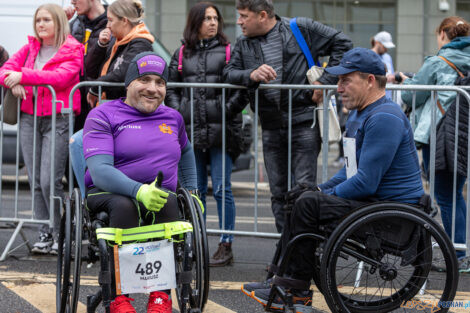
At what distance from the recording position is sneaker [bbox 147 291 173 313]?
361cm

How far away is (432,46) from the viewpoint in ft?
65.6

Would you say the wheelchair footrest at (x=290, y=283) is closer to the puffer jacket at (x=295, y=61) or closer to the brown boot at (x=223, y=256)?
the brown boot at (x=223, y=256)

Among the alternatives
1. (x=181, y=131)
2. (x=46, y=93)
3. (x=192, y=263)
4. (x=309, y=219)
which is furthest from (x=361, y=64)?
(x=46, y=93)

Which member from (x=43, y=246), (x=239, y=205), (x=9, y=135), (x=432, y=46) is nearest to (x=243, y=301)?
(x=43, y=246)

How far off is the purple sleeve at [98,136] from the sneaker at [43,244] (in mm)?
2051

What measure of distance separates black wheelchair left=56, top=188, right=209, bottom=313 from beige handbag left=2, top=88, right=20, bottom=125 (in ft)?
6.90

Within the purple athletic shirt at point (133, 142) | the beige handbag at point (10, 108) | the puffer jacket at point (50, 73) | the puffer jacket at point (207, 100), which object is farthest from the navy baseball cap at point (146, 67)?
the beige handbag at point (10, 108)

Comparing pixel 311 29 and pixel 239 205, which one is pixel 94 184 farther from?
pixel 239 205

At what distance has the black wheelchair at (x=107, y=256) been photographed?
136 inches

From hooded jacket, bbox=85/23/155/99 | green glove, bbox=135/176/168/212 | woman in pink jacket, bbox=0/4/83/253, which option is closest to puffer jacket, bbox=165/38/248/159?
hooded jacket, bbox=85/23/155/99

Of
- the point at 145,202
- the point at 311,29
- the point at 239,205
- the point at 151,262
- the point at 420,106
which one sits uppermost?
the point at 311,29

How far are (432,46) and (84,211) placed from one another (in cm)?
1768

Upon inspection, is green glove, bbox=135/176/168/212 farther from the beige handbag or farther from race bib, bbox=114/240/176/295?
the beige handbag

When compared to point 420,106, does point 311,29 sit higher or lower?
higher
